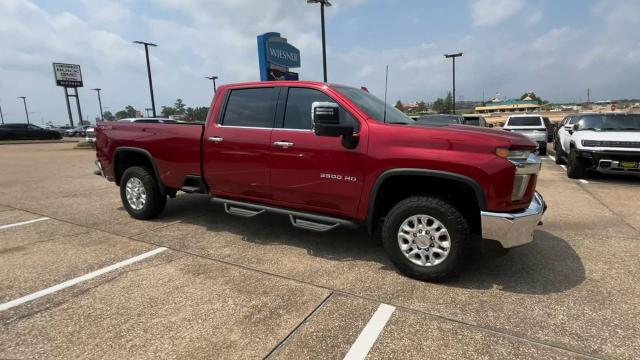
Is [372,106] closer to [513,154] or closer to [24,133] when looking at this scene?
[513,154]

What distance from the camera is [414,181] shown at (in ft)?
12.2

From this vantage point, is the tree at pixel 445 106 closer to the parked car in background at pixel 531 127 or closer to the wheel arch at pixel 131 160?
the parked car in background at pixel 531 127

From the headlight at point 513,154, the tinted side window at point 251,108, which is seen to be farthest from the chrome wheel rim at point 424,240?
the tinted side window at point 251,108

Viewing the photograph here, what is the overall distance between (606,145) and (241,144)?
314 inches

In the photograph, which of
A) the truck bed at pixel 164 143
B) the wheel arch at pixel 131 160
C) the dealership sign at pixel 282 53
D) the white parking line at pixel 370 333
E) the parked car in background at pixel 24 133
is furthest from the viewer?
the parked car in background at pixel 24 133

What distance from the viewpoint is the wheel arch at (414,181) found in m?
3.29

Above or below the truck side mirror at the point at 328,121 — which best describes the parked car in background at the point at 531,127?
below

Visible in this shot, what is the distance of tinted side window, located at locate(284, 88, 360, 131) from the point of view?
4.16 m

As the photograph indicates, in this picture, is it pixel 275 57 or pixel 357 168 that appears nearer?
pixel 357 168

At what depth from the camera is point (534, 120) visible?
50.9 ft

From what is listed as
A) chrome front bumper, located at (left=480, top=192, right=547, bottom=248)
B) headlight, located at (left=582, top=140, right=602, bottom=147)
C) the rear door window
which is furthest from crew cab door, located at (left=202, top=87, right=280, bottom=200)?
the rear door window

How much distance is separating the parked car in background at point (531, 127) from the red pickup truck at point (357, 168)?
12.1 meters

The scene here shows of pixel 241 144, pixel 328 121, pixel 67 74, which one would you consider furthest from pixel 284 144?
pixel 67 74

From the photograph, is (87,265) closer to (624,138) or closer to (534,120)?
(624,138)
